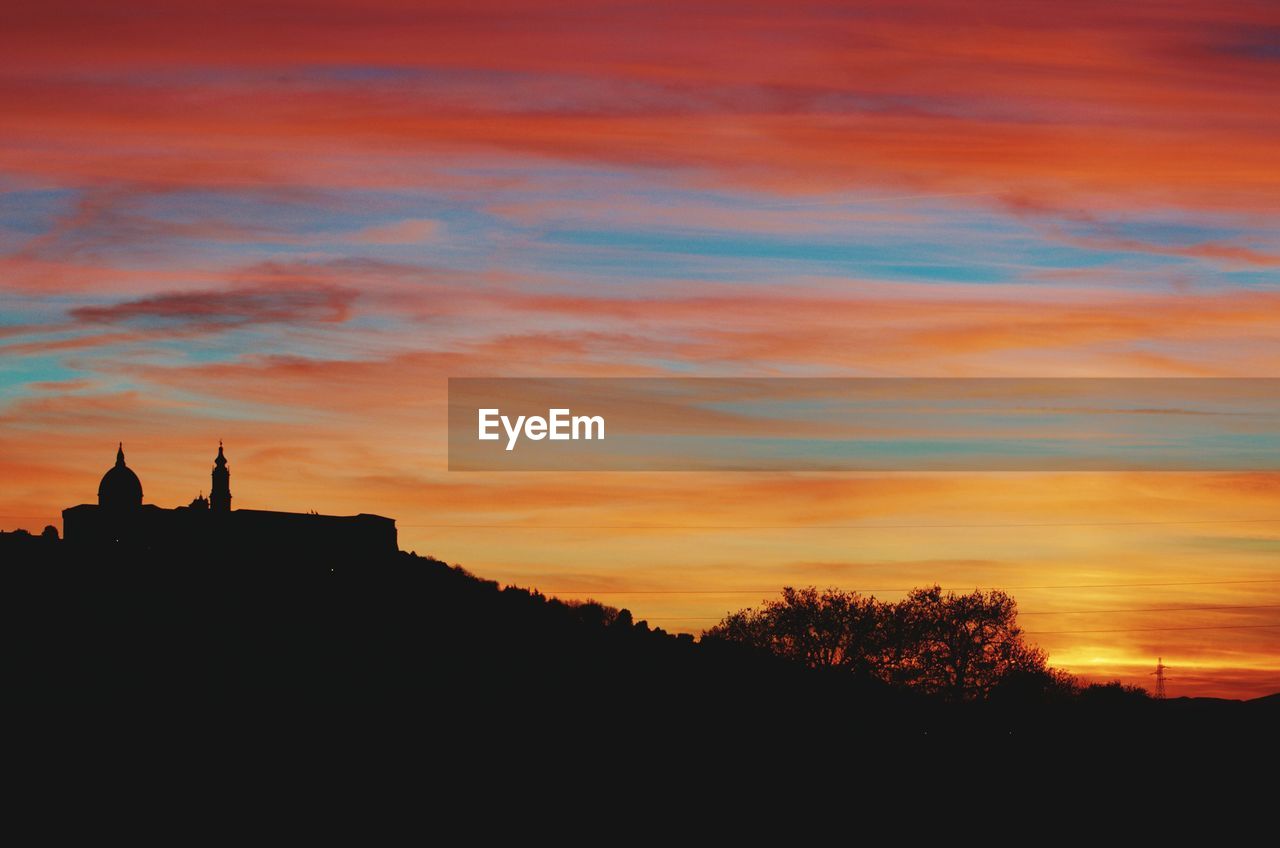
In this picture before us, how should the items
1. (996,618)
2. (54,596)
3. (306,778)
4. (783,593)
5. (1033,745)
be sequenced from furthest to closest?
(783,593) → (996,618) → (54,596) → (1033,745) → (306,778)

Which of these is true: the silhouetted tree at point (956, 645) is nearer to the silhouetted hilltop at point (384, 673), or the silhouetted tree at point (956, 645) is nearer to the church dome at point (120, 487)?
the silhouetted hilltop at point (384, 673)

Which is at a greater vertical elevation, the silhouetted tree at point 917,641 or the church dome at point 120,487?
the church dome at point 120,487

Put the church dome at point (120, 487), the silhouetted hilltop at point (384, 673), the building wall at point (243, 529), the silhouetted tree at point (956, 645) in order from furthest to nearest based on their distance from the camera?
the church dome at point (120, 487) → the building wall at point (243, 529) → the silhouetted tree at point (956, 645) → the silhouetted hilltop at point (384, 673)

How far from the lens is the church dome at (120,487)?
17450 cm

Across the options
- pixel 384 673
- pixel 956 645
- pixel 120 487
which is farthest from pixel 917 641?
pixel 120 487

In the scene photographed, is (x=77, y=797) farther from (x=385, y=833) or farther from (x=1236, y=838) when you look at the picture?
(x=1236, y=838)

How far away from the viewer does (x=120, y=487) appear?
177875 millimetres

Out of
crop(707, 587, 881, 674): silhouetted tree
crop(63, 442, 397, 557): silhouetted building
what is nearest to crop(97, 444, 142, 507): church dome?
crop(63, 442, 397, 557): silhouetted building

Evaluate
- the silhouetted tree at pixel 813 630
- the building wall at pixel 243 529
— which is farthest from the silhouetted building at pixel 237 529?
the silhouetted tree at pixel 813 630

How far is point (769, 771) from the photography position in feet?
154

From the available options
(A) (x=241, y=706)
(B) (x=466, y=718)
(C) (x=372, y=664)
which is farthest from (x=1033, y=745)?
(A) (x=241, y=706)

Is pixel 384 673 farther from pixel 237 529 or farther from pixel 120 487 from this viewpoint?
pixel 120 487

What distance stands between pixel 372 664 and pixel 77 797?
19.0 m

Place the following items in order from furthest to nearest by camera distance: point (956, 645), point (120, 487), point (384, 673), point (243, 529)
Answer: point (120, 487)
point (243, 529)
point (956, 645)
point (384, 673)
